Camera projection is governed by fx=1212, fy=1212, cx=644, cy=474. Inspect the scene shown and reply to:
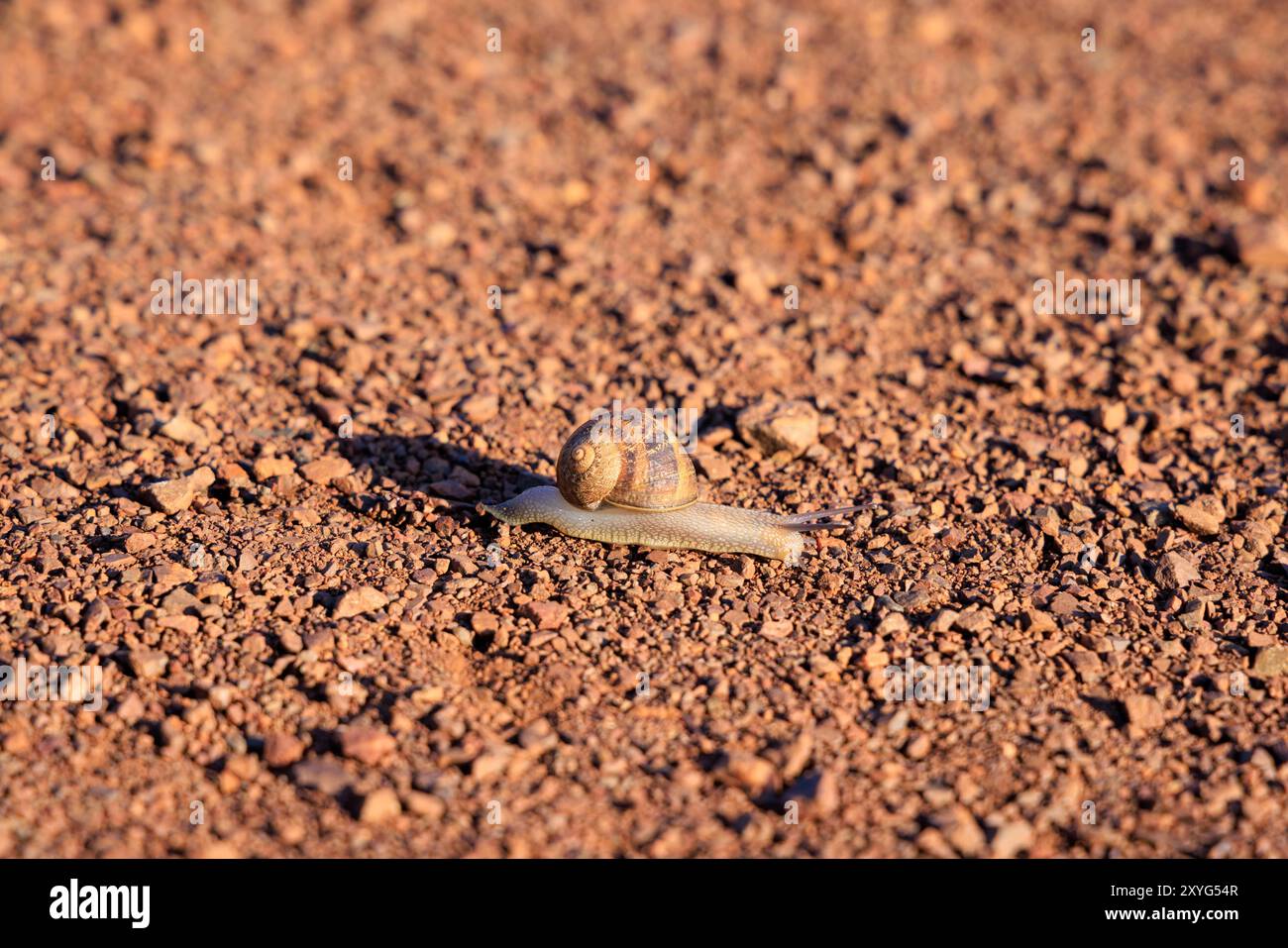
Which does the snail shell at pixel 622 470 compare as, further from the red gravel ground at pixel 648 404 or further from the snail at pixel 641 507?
the red gravel ground at pixel 648 404

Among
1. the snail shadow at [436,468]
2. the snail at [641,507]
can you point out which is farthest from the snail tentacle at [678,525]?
the snail shadow at [436,468]

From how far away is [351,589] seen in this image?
Result: 536cm

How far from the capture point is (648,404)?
23.2 feet

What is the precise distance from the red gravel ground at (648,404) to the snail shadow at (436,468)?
0.10ft

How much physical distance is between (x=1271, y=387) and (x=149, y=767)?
6362 mm

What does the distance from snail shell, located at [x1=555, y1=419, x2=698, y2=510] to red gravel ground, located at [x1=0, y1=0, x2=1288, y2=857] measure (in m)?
0.28

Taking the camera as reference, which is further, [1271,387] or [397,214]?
[397,214]

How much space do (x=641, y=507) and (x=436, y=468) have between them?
4.08 feet

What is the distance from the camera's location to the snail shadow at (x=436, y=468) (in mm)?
6246

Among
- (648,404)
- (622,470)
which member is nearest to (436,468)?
(622,470)

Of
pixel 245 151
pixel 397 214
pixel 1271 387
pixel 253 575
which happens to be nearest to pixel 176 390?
pixel 253 575

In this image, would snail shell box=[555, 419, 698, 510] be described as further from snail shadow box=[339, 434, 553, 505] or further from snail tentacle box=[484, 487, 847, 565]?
snail shadow box=[339, 434, 553, 505]
